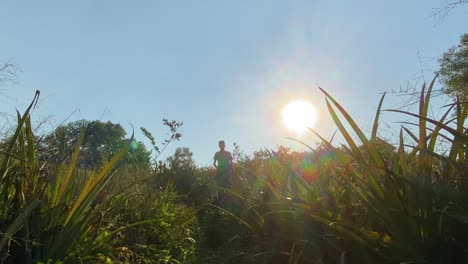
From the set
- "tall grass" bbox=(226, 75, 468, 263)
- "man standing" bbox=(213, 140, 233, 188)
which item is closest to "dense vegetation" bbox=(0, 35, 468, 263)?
"tall grass" bbox=(226, 75, 468, 263)

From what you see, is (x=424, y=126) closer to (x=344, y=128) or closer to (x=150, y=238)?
(x=344, y=128)

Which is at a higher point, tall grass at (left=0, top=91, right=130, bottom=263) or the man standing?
the man standing

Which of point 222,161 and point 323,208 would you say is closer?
point 323,208

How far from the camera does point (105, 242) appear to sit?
10.6ft

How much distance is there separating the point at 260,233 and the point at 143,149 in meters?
10.2

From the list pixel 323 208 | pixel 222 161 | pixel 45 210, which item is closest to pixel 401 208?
pixel 323 208

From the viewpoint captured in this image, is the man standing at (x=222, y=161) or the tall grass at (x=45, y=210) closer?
the tall grass at (x=45, y=210)

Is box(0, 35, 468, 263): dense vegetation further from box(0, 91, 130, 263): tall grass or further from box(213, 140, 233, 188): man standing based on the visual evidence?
box(213, 140, 233, 188): man standing

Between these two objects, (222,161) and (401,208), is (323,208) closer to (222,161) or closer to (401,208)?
(401,208)

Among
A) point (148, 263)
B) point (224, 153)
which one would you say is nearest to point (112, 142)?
point (224, 153)

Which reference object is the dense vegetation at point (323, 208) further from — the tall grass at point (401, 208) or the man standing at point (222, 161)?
the man standing at point (222, 161)

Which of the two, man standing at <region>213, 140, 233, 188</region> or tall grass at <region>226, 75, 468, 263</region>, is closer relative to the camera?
tall grass at <region>226, 75, 468, 263</region>

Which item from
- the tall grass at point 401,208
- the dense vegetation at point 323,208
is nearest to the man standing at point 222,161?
the dense vegetation at point 323,208

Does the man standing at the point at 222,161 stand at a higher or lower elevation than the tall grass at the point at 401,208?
higher
